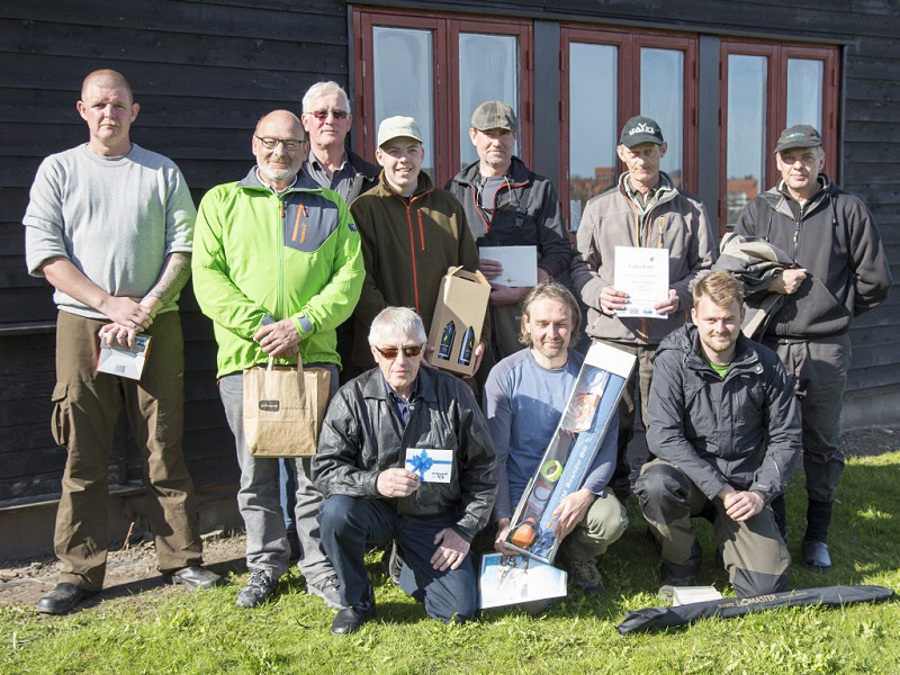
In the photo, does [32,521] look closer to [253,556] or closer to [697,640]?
[253,556]

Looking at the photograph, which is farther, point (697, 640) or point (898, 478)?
point (898, 478)

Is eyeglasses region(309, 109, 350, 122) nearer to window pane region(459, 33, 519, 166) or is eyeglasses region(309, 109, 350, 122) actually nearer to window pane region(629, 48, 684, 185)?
window pane region(459, 33, 519, 166)

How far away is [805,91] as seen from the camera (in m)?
6.72

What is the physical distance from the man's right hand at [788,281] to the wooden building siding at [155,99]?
7.81ft

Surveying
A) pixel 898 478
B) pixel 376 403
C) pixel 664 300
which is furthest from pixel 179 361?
pixel 898 478

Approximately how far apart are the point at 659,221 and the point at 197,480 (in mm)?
2819

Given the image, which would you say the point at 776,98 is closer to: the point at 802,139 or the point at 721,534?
the point at 802,139

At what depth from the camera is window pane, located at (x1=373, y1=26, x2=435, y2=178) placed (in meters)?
5.18

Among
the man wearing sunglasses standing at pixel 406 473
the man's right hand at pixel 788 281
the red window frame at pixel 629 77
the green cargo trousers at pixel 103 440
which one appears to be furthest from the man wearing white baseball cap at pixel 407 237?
the red window frame at pixel 629 77

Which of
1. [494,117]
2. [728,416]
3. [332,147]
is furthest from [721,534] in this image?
[332,147]

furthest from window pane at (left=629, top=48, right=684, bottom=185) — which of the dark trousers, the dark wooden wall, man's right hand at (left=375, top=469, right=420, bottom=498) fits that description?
man's right hand at (left=375, top=469, right=420, bottom=498)

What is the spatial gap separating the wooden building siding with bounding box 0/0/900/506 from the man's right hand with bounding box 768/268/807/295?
2380mm

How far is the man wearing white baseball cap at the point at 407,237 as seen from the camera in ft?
13.1

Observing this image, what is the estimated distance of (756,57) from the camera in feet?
21.2
